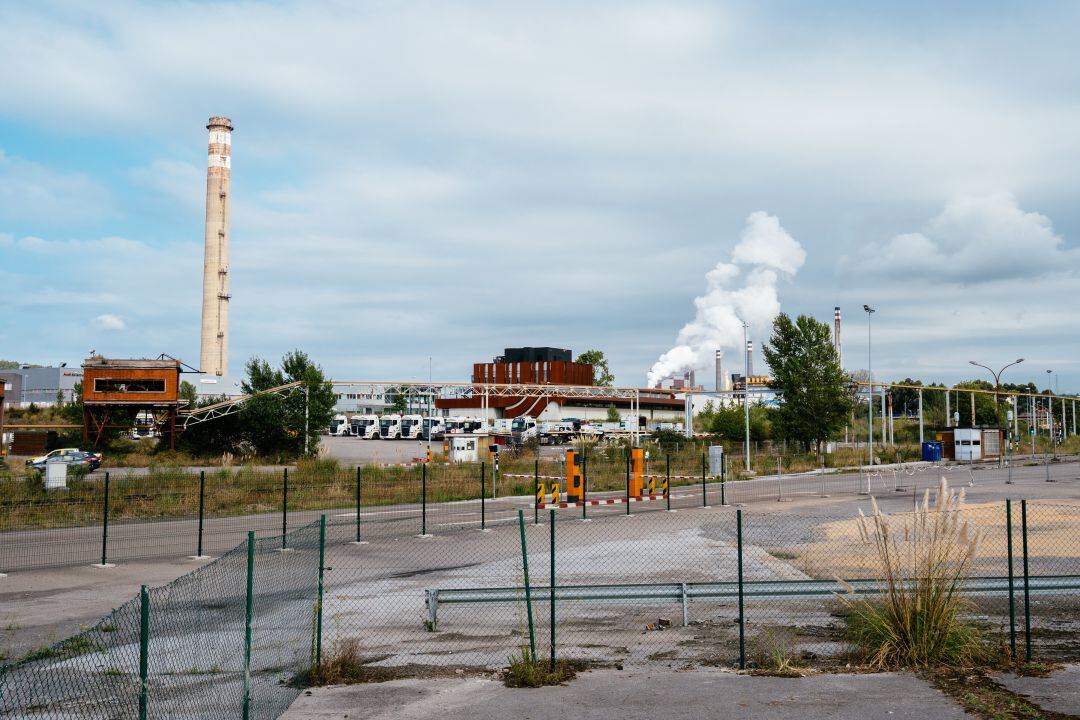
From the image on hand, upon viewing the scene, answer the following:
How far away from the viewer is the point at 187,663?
10.5m

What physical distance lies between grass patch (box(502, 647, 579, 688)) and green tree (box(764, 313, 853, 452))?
55147mm

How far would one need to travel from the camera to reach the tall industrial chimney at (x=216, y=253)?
78688 mm

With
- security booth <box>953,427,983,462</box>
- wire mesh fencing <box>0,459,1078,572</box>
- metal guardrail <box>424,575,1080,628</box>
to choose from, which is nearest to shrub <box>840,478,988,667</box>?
metal guardrail <box>424,575,1080,628</box>

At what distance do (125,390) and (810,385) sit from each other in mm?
45469

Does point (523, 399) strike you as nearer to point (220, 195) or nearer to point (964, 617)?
point (220, 195)

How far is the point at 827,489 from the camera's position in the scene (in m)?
39.2

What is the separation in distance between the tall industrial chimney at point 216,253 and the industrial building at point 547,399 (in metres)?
34.2

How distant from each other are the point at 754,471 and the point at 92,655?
43925 mm

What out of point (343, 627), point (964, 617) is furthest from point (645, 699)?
point (343, 627)

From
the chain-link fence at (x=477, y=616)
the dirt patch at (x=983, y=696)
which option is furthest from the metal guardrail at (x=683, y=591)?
the dirt patch at (x=983, y=696)

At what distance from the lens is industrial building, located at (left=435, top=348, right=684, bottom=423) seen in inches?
4168

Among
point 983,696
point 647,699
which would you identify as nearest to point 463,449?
point 647,699

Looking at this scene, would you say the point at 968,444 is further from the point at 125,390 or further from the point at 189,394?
the point at 125,390

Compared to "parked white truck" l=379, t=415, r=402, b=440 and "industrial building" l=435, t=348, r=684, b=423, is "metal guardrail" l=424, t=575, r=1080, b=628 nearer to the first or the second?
"parked white truck" l=379, t=415, r=402, b=440
